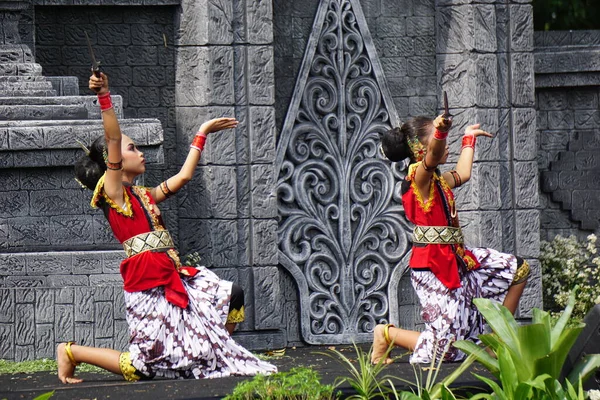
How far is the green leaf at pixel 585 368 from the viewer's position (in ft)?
19.7

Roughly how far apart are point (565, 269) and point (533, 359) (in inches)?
208

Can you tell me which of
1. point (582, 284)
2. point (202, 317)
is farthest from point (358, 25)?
point (202, 317)

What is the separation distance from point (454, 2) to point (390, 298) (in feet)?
8.76

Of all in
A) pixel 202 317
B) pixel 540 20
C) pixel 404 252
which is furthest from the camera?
pixel 540 20

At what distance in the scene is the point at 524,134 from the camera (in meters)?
11.0

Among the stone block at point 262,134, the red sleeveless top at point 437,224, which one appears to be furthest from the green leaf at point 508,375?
the stone block at point 262,134

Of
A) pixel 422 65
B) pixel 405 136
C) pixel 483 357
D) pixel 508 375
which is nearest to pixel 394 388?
pixel 483 357

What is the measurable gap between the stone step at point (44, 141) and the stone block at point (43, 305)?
90cm

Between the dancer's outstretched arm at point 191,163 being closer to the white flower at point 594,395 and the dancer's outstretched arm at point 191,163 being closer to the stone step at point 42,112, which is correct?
the stone step at point 42,112

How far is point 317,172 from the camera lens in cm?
1086

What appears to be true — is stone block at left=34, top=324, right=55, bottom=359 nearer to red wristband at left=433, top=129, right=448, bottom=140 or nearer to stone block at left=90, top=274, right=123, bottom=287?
stone block at left=90, top=274, right=123, bottom=287

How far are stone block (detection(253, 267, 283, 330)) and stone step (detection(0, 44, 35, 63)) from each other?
2.48 m

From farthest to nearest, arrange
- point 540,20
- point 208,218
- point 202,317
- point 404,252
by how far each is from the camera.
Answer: point 540,20, point 404,252, point 208,218, point 202,317

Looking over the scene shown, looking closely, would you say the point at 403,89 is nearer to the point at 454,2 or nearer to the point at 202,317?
the point at 454,2
